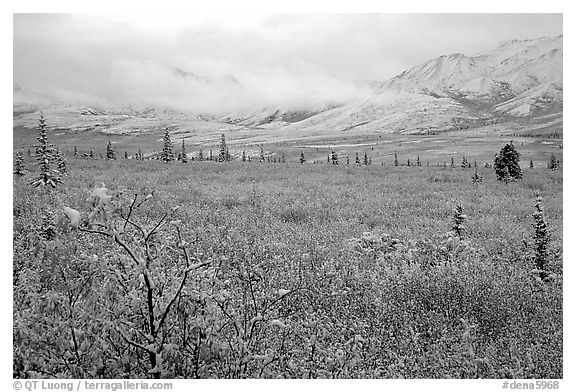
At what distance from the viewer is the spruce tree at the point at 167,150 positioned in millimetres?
8672

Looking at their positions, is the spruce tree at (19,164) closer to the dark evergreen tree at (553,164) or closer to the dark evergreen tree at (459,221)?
the dark evergreen tree at (459,221)

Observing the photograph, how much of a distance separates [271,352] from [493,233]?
454cm

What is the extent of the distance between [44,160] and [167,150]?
3.15 m

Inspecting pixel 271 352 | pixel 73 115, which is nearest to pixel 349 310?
pixel 271 352

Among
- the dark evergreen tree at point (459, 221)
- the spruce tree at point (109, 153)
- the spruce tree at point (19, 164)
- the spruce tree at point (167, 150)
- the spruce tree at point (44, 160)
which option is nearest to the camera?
the spruce tree at point (19, 164)

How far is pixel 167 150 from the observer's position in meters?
9.19

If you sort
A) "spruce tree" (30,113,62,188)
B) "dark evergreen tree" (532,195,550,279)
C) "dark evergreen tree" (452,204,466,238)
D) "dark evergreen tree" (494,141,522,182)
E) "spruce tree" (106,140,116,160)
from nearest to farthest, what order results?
"dark evergreen tree" (532,195,550,279)
"spruce tree" (30,113,62,188)
"dark evergreen tree" (452,204,466,238)
"spruce tree" (106,140,116,160)
"dark evergreen tree" (494,141,522,182)

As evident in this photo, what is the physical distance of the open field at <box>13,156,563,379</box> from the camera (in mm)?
3762

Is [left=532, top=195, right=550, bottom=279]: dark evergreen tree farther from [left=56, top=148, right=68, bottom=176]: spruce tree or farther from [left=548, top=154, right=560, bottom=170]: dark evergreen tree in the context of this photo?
[left=56, top=148, right=68, bottom=176]: spruce tree

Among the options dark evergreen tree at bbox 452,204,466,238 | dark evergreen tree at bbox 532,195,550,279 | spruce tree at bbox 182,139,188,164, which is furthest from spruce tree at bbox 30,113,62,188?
dark evergreen tree at bbox 532,195,550,279

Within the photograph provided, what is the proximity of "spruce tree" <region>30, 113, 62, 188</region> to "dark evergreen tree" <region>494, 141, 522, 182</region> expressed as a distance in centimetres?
831

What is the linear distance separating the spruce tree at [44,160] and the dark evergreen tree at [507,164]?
831cm

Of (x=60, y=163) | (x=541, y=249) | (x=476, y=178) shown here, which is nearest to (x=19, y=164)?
(x=60, y=163)

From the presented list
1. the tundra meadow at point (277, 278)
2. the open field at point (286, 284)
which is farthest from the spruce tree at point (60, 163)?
the open field at point (286, 284)
